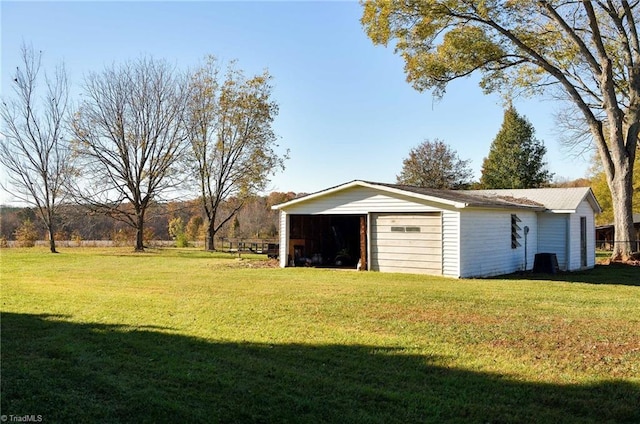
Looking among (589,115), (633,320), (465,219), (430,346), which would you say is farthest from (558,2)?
(430,346)

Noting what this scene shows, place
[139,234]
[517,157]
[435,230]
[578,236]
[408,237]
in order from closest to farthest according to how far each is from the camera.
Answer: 1. [435,230]
2. [408,237]
3. [578,236]
4. [139,234]
5. [517,157]

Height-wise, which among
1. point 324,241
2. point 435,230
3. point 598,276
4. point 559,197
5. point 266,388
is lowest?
point 266,388

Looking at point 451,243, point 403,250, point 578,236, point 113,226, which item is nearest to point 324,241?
point 403,250

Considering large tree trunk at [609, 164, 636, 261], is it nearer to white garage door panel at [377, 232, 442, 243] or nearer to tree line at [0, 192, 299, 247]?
white garage door panel at [377, 232, 442, 243]

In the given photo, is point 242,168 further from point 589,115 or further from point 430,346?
point 430,346

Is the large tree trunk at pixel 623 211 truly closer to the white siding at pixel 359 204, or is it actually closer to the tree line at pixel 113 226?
the white siding at pixel 359 204

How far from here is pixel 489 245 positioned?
16.4m

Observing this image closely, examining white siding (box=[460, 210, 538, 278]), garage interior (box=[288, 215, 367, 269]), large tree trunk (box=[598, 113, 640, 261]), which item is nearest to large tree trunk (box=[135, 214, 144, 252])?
garage interior (box=[288, 215, 367, 269])

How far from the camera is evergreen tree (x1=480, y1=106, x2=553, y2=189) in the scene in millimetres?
42406

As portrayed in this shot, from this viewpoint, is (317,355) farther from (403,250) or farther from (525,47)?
(525,47)

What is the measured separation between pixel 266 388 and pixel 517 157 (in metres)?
41.9

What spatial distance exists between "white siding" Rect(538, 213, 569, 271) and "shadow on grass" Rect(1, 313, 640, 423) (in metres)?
15.2

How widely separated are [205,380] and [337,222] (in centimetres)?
1718

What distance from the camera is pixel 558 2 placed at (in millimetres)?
19938
